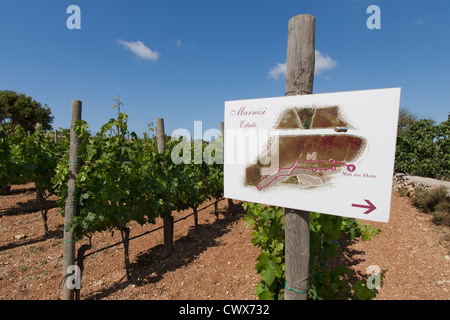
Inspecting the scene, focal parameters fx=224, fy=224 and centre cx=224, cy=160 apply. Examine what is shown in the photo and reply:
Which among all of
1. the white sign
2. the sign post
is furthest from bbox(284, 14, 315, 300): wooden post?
the white sign

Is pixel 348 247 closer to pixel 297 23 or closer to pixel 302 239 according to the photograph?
pixel 302 239

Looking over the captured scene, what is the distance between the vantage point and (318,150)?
1.57 meters

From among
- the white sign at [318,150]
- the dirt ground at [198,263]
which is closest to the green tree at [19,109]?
the dirt ground at [198,263]

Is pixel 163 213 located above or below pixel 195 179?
below

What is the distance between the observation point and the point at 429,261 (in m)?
4.37

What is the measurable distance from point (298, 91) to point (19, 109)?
1334 inches

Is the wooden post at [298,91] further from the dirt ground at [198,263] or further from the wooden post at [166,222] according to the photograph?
A: the wooden post at [166,222]

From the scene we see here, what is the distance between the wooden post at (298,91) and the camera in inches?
67.7

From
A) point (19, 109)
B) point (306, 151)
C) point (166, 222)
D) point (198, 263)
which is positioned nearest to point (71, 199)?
point (166, 222)

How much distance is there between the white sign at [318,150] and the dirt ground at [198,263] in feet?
8.16

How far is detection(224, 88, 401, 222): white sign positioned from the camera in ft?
4.57

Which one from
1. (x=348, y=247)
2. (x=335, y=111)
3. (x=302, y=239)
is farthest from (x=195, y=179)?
(x=335, y=111)

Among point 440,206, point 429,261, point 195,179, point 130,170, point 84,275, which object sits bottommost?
point 84,275
